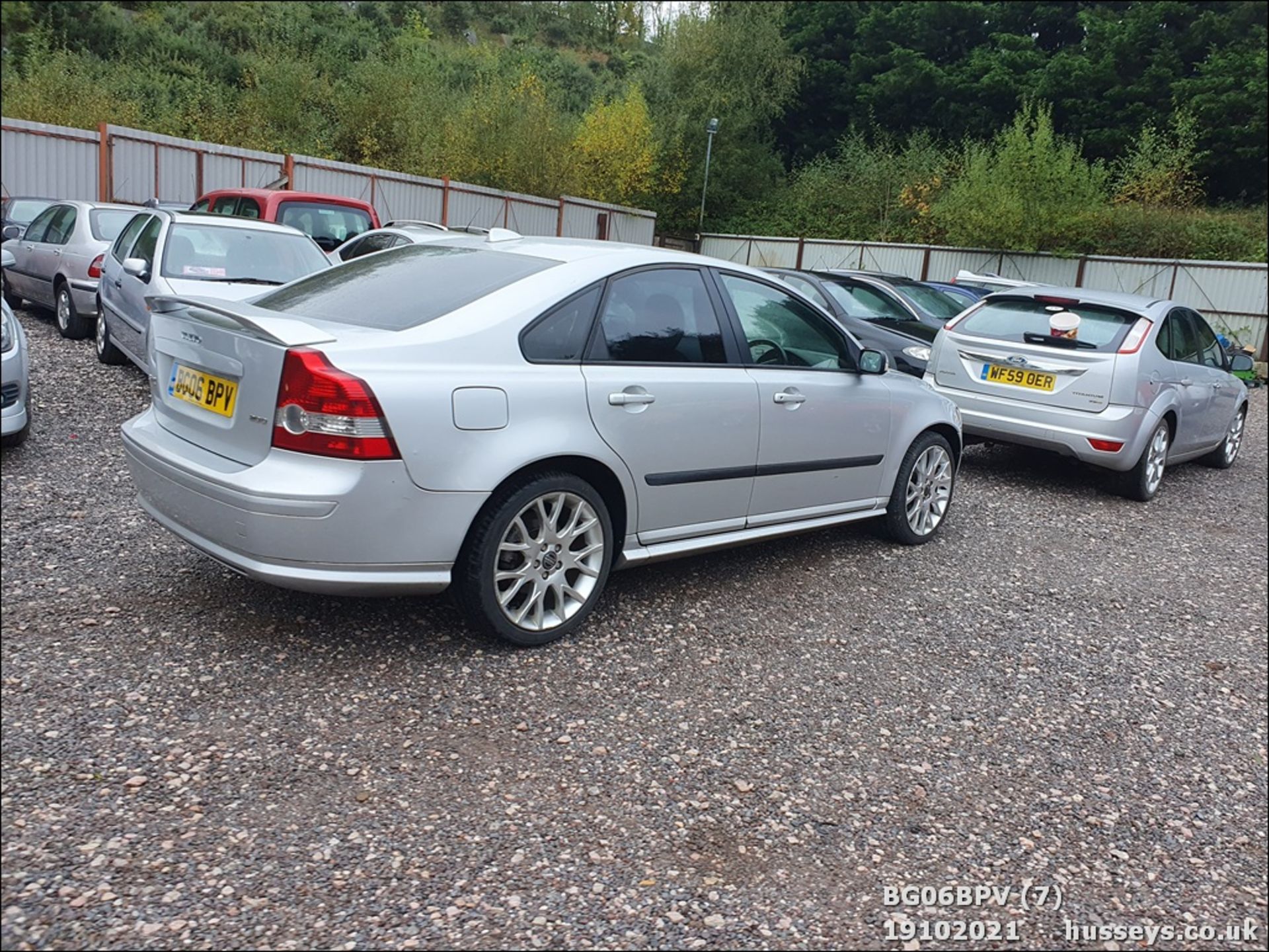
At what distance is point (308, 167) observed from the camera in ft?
65.7

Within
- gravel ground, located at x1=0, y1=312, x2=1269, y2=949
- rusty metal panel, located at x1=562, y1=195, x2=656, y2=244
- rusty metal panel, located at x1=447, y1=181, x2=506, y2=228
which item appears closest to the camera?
gravel ground, located at x1=0, y1=312, x2=1269, y2=949

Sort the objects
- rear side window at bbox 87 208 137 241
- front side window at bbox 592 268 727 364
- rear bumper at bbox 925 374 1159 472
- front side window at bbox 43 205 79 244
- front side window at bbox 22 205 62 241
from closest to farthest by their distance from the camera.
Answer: front side window at bbox 592 268 727 364 < rear bumper at bbox 925 374 1159 472 < rear side window at bbox 87 208 137 241 < front side window at bbox 43 205 79 244 < front side window at bbox 22 205 62 241

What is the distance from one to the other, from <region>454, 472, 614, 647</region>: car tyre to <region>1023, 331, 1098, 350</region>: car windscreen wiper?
192 inches

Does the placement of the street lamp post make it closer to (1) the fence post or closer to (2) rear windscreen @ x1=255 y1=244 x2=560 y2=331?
(1) the fence post

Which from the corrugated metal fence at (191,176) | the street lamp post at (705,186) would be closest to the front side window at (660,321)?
the corrugated metal fence at (191,176)

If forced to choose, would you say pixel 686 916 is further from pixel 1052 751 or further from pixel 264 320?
pixel 264 320

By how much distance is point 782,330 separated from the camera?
16.0ft

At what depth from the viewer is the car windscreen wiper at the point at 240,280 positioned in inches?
304

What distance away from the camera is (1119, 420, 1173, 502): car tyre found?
7656 millimetres

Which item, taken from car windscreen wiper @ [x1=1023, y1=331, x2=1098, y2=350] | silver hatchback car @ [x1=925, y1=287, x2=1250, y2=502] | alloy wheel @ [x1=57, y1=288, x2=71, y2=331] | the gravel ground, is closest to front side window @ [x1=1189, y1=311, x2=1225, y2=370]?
silver hatchback car @ [x1=925, y1=287, x2=1250, y2=502]

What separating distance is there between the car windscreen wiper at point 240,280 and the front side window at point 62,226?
10.2 feet

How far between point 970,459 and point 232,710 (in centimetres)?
719

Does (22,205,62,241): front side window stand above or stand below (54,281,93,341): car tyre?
above

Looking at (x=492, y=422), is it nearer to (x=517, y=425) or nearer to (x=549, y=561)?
(x=517, y=425)
